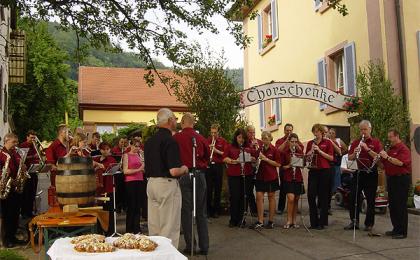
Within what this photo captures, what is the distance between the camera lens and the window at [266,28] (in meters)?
20.4

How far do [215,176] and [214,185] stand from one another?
0.65 feet

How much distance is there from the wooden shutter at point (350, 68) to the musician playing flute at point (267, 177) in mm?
5587

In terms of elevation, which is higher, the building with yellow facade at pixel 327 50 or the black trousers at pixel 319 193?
the building with yellow facade at pixel 327 50

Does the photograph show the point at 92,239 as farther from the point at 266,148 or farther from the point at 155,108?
the point at 155,108

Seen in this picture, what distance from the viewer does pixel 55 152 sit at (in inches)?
332

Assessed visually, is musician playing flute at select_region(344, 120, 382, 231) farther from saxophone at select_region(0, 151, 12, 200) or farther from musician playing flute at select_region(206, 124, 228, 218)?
saxophone at select_region(0, 151, 12, 200)

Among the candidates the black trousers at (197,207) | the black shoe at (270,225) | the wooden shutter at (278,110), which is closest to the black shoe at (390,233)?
the black shoe at (270,225)

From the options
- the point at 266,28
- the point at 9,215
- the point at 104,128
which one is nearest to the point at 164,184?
the point at 9,215

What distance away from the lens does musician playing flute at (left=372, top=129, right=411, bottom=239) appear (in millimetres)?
8672

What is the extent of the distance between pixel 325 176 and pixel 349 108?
3.80 m

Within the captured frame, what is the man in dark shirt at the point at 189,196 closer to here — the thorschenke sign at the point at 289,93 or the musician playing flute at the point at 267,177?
the musician playing flute at the point at 267,177

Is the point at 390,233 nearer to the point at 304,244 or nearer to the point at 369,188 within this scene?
the point at 369,188

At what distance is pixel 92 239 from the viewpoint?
3994mm

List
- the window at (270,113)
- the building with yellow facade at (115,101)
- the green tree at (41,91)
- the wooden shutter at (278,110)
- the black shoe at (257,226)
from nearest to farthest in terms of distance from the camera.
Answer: the black shoe at (257,226) → the wooden shutter at (278,110) → the window at (270,113) → the green tree at (41,91) → the building with yellow facade at (115,101)
